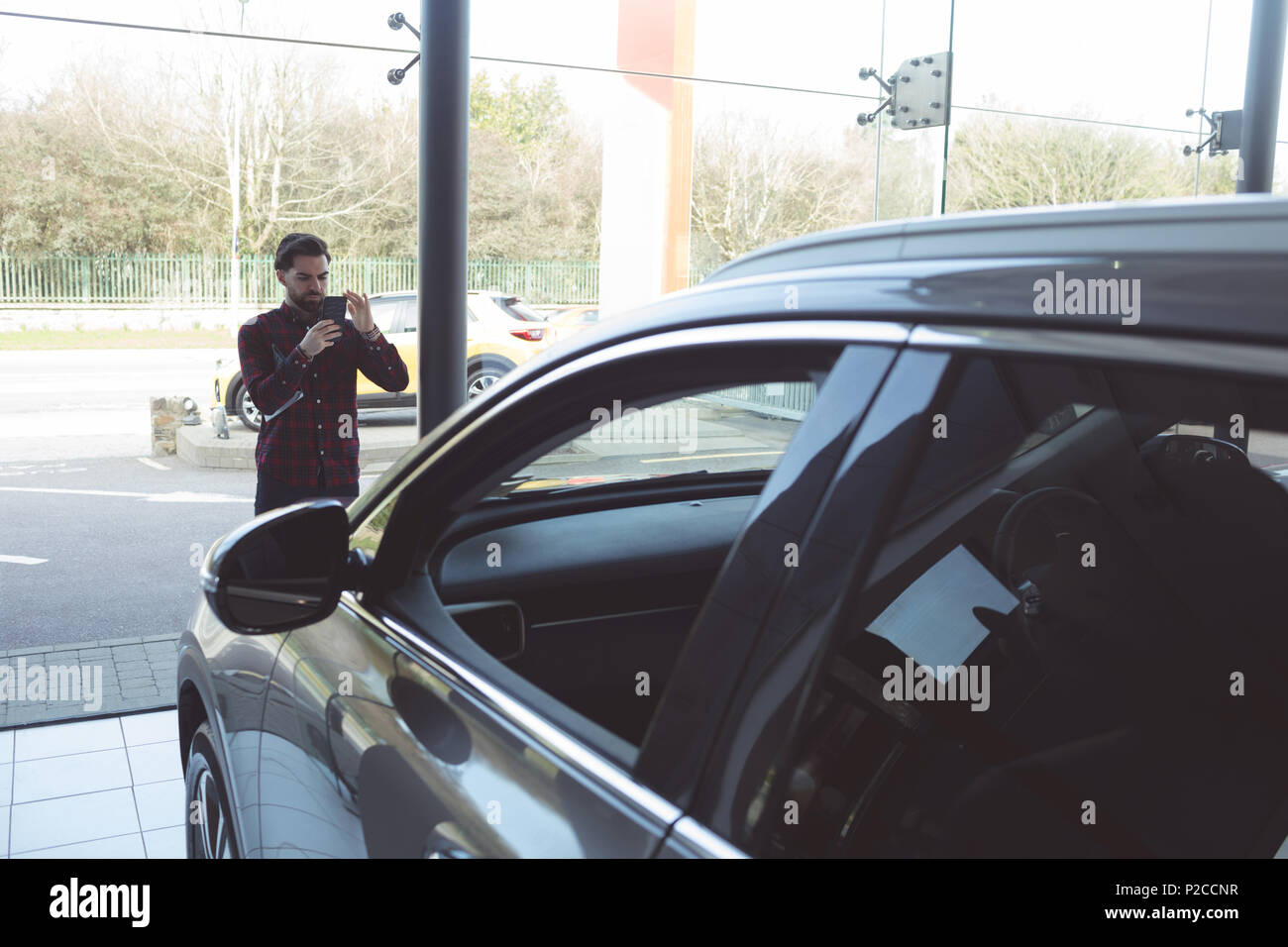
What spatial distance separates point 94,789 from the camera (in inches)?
153

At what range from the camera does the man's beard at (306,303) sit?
441cm

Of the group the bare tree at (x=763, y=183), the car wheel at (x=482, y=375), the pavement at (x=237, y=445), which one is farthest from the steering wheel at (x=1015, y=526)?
the pavement at (x=237, y=445)

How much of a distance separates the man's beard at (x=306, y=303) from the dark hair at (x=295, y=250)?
0.11m

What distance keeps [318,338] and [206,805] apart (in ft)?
7.45

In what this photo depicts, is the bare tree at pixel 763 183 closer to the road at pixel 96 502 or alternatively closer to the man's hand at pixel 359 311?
the road at pixel 96 502

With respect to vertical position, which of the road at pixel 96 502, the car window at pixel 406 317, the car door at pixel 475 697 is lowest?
the road at pixel 96 502

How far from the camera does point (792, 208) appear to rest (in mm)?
7375

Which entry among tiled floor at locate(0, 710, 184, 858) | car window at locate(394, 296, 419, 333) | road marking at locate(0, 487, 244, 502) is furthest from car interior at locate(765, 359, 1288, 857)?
road marking at locate(0, 487, 244, 502)

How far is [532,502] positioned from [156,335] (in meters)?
4.61

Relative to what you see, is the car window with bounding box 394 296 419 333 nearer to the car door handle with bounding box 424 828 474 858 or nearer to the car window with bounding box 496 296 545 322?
the car window with bounding box 496 296 545 322

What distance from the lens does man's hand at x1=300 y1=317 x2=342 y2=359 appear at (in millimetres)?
4270

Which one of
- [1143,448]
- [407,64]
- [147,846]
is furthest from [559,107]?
[1143,448]
